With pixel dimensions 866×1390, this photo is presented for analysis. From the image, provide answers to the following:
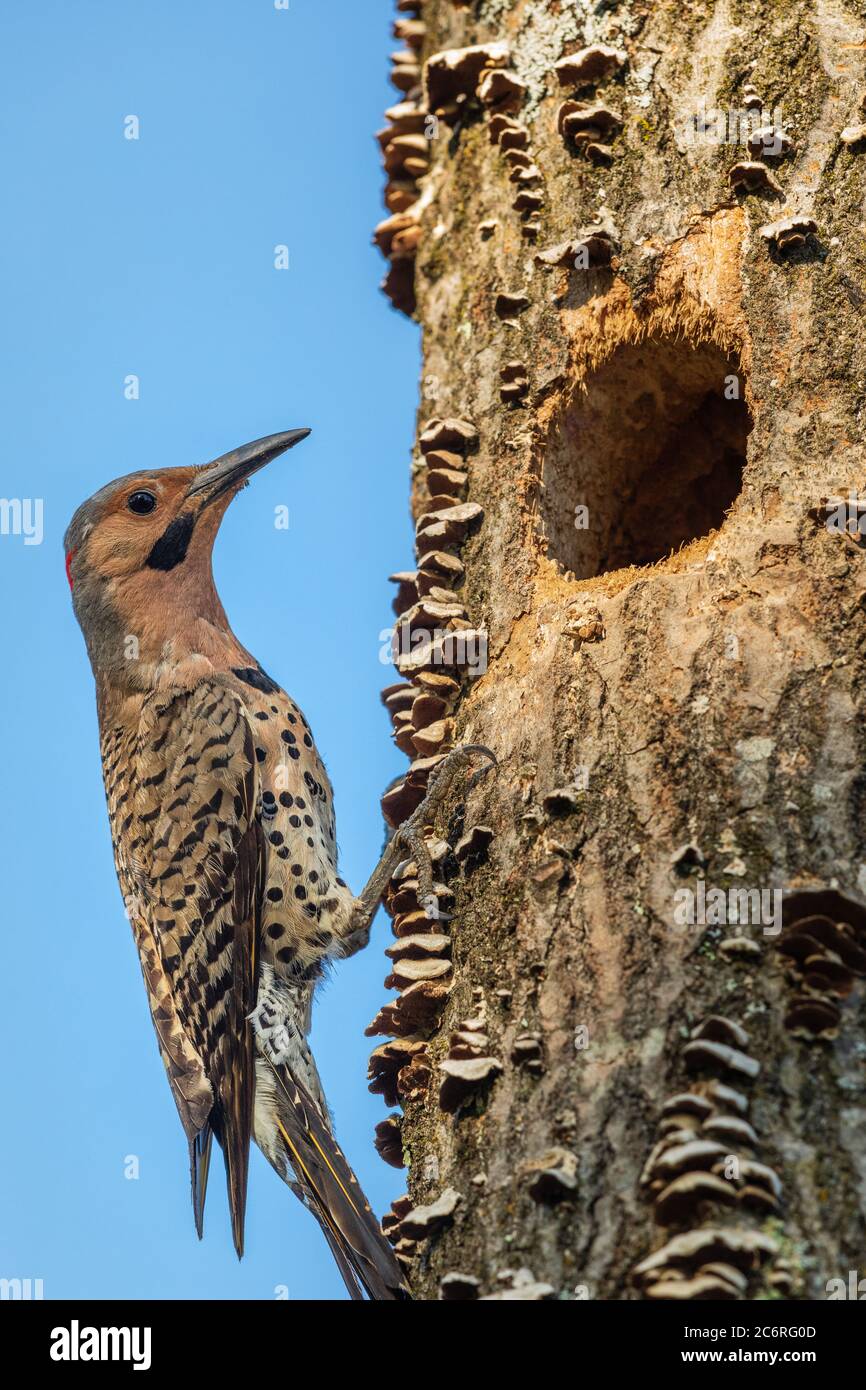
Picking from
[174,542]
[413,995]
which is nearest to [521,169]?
[174,542]

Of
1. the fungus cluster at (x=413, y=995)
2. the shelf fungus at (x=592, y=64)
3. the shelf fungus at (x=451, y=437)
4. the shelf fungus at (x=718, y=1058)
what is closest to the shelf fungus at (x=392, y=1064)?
the fungus cluster at (x=413, y=995)

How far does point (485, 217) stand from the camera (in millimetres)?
5379

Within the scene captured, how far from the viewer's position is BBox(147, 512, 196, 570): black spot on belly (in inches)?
249

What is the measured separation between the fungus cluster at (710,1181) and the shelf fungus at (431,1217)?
627 mm

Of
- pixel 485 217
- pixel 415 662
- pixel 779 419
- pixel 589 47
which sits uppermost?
pixel 589 47

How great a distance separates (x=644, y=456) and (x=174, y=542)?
2.05 meters

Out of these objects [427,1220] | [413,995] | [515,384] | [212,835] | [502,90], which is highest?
[502,90]

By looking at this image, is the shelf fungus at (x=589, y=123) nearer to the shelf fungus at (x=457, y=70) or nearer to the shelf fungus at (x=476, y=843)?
the shelf fungus at (x=457, y=70)

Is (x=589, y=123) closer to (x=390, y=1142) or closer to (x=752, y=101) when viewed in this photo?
(x=752, y=101)

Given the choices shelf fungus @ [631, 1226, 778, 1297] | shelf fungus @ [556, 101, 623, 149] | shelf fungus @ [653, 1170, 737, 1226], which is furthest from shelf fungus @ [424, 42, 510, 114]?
shelf fungus @ [631, 1226, 778, 1297]

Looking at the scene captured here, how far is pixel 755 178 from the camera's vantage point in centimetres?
457

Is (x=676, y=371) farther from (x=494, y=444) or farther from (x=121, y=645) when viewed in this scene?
(x=121, y=645)
